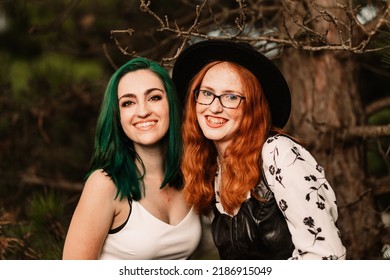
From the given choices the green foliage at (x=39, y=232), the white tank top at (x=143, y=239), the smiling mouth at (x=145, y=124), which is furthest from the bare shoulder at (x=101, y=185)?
the green foliage at (x=39, y=232)

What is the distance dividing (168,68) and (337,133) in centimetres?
103

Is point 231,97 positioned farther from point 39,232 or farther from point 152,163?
point 39,232

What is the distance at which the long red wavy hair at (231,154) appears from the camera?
2869 millimetres

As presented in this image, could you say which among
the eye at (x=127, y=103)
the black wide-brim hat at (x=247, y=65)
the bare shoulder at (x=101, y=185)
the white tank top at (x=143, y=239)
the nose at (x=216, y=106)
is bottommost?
the white tank top at (x=143, y=239)

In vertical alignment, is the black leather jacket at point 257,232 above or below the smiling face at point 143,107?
below

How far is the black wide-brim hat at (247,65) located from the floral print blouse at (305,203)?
1.11 feet

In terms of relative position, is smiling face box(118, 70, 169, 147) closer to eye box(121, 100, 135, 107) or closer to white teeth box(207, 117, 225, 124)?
eye box(121, 100, 135, 107)

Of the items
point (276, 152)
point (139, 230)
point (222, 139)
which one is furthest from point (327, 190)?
point (139, 230)

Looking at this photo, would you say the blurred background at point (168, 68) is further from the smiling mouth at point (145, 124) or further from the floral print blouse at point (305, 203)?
the floral print blouse at point (305, 203)

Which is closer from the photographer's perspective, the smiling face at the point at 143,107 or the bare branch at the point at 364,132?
the smiling face at the point at 143,107

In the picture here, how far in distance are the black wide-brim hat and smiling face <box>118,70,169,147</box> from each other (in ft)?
0.51

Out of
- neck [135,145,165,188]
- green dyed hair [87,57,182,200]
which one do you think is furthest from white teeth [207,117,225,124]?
neck [135,145,165,188]

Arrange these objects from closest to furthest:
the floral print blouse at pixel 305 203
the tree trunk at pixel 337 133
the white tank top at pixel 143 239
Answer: the floral print blouse at pixel 305 203, the white tank top at pixel 143 239, the tree trunk at pixel 337 133

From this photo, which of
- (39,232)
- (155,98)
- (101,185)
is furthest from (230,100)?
(39,232)
